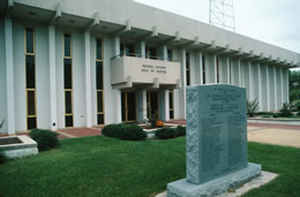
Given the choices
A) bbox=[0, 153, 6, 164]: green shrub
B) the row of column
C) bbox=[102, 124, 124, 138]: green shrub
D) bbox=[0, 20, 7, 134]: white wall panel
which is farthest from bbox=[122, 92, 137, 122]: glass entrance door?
bbox=[0, 153, 6, 164]: green shrub

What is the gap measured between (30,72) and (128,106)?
827cm

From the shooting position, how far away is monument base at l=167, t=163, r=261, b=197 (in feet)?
11.9

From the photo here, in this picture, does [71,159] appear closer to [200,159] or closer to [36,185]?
[36,185]

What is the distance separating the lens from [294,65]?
36469 mm

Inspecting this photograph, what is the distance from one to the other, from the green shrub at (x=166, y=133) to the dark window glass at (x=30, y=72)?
955cm

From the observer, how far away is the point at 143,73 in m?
16.7

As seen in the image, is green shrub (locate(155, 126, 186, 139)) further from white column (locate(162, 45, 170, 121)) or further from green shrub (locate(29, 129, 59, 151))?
white column (locate(162, 45, 170, 121))

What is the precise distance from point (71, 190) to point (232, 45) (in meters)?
25.1

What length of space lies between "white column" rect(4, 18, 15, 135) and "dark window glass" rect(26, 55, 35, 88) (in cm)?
124

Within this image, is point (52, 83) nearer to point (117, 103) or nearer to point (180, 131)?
point (117, 103)

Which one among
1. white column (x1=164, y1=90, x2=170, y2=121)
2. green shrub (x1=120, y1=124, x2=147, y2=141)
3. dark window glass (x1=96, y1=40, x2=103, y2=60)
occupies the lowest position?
green shrub (x1=120, y1=124, x2=147, y2=141)

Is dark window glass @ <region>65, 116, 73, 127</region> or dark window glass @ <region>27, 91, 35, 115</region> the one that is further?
dark window glass @ <region>65, 116, 73, 127</region>

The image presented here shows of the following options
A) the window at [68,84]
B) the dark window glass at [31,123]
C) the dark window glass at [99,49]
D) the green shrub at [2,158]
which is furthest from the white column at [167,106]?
the green shrub at [2,158]

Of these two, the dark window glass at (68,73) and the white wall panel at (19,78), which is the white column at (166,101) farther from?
the white wall panel at (19,78)
